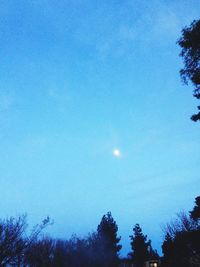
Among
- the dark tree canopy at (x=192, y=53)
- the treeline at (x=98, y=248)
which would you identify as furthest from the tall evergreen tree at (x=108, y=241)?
the dark tree canopy at (x=192, y=53)

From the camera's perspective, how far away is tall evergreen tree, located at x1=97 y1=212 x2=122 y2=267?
65.1 meters

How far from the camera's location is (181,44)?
17891 millimetres

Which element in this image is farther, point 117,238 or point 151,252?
point 151,252

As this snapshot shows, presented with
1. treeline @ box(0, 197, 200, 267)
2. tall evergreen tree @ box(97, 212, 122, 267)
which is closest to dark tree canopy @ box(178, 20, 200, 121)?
treeline @ box(0, 197, 200, 267)

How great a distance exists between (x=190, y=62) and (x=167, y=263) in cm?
3658

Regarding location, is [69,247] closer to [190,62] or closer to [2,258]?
[2,258]

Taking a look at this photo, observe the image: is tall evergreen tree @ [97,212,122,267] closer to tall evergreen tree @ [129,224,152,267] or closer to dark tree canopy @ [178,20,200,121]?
tall evergreen tree @ [129,224,152,267]

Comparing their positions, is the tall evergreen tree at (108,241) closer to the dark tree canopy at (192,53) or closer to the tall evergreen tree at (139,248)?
the tall evergreen tree at (139,248)

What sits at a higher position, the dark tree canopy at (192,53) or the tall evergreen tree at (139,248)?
the tall evergreen tree at (139,248)

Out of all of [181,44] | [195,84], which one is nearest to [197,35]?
[181,44]

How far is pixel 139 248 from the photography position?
76688mm

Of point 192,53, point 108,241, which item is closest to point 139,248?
point 108,241

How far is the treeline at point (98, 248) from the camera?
2334 cm

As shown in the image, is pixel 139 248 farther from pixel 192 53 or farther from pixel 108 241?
pixel 192 53
